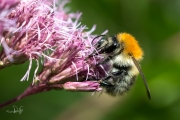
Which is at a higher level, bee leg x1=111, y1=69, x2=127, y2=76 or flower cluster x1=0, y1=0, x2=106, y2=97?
flower cluster x1=0, y1=0, x2=106, y2=97

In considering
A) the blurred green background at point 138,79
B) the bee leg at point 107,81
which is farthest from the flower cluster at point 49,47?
the blurred green background at point 138,79

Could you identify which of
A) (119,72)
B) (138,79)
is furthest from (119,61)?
(138,79)

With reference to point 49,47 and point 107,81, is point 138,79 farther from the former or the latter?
point 49,47

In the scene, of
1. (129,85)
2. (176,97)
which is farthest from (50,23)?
(176,97)

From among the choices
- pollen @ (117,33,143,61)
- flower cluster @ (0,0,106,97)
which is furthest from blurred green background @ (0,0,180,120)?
flower cluster @ (0,0,106,97)

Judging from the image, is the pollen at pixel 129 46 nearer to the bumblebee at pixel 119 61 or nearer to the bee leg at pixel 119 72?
the bumblebee at pixel 119 61

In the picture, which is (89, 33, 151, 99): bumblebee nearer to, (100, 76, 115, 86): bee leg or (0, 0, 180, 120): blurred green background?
(100, 76, 115, 86): bee leg
